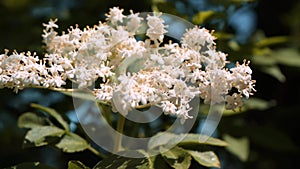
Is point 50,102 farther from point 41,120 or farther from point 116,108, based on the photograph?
point 116,108

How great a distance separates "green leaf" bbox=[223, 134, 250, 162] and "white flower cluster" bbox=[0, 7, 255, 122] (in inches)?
37.1

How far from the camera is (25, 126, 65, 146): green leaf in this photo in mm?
2229

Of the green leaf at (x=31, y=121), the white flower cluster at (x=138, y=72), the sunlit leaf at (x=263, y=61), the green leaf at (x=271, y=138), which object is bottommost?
the green leaf at (x=271, y=138)

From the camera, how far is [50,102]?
3.13 metres

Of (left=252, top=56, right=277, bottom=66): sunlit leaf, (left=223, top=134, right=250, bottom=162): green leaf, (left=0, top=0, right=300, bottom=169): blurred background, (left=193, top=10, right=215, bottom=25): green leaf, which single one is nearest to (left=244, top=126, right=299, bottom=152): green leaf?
(left=0, top=0, right=300, bottom=169): blurred background

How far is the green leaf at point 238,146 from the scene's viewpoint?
9.70 ft

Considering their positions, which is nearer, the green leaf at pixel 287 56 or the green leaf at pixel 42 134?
the green leaf at pixel 42 134

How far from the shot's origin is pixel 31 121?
245 cm

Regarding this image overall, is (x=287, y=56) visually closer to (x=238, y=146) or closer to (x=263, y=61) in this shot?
(x=263, y=61)

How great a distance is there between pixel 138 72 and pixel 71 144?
48 centimetres

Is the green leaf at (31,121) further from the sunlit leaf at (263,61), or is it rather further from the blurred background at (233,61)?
the sunlit leaf at (263,61)

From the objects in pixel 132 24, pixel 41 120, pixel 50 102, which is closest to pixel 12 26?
pixel 50 102

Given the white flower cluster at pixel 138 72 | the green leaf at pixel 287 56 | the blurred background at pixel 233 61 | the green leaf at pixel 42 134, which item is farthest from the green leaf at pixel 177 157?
the green leaf at pixel 287 56

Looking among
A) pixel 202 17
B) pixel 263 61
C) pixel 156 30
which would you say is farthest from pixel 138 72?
pixel 263 61
